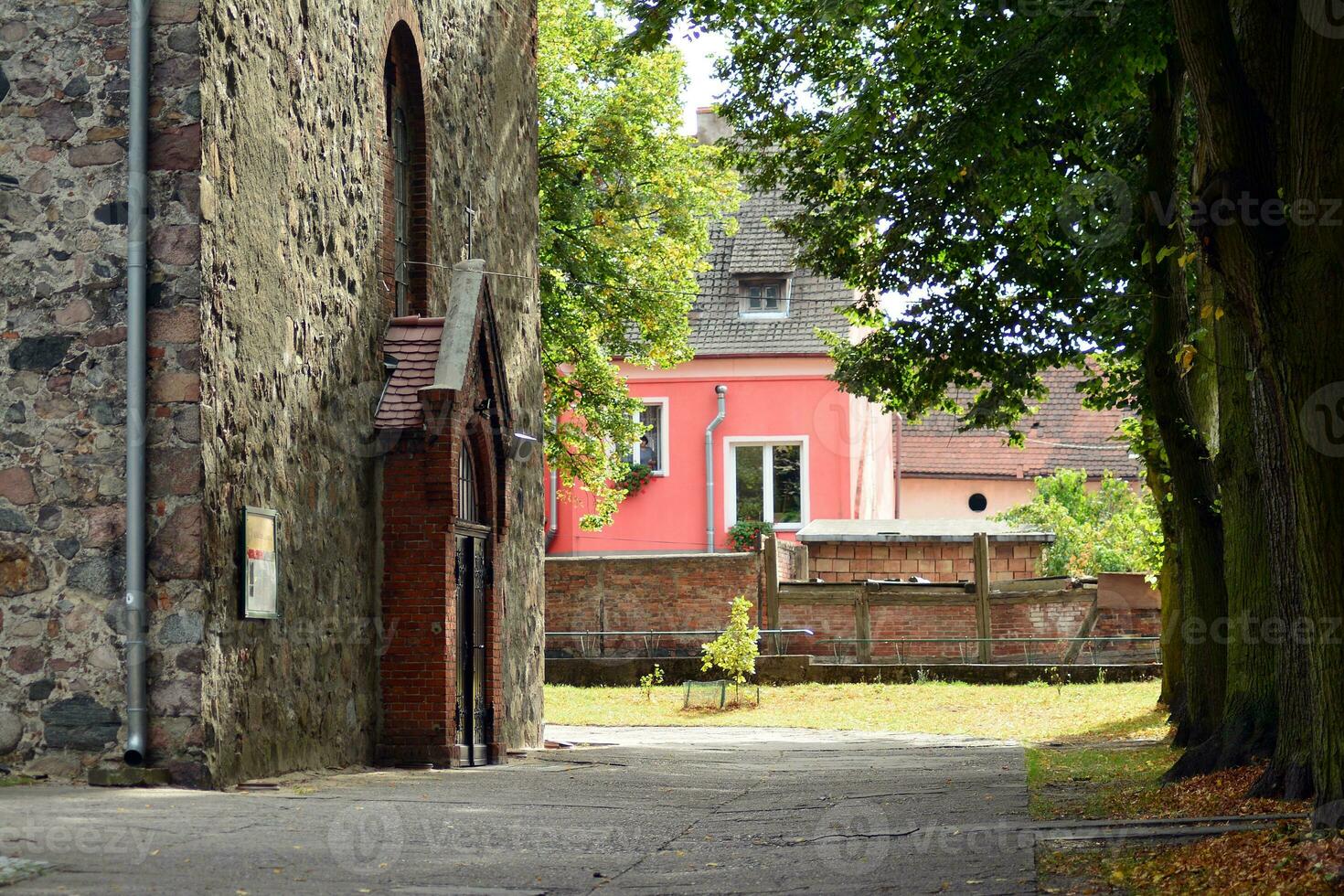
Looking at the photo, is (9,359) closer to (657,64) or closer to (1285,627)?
(1285,627)

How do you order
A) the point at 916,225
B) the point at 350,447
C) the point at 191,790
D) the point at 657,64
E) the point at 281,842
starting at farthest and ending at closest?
the point at 657,64, the point at 916,225, the point at 350,447, the point at 191,790, the point at 281,842

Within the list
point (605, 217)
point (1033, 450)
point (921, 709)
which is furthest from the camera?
point (1033, 450)

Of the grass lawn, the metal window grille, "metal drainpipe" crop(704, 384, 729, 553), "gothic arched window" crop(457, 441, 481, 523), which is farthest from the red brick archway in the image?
"metal drainpipe" crop(704, 384, 729, 553)

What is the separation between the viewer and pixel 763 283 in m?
38.7

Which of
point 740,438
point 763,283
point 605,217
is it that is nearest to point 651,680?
point 605,217

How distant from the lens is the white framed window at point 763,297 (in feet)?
126

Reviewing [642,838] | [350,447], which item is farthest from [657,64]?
[642,838]

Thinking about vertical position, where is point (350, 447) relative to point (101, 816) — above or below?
above

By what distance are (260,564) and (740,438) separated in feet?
88.6

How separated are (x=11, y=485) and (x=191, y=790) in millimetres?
2405

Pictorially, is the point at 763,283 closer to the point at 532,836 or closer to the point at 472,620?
the point at 472,620

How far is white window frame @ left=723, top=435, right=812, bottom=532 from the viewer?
121 ft

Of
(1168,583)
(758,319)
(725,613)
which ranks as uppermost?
(758,319)

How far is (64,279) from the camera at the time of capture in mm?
10039
